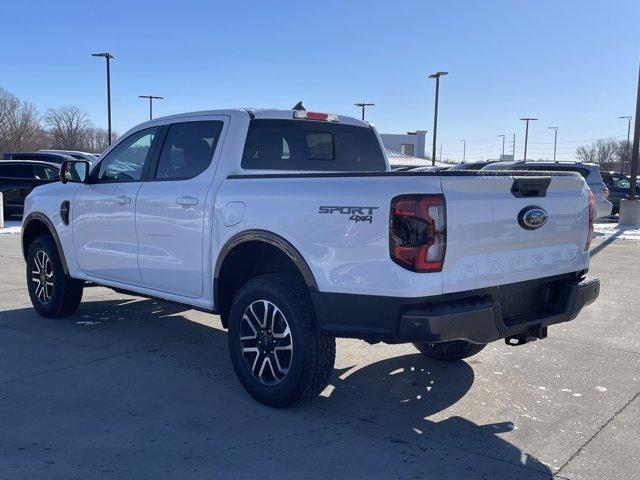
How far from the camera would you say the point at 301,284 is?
159 inches

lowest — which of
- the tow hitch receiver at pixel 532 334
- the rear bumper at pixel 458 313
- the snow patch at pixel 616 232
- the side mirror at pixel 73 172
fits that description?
the snow patch at pixel 616 232

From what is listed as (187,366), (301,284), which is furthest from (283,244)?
(187,366)

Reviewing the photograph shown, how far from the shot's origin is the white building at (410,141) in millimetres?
75750

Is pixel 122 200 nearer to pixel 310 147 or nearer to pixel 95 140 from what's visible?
pixel 310 147

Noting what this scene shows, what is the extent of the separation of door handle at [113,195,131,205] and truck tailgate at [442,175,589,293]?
9.70 ft

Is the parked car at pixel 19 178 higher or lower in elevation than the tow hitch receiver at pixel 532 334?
higher

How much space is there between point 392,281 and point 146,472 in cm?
161

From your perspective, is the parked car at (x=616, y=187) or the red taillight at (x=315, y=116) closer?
the red taillight at (x=315, y=116)

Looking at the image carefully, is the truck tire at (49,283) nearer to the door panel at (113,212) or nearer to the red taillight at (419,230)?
the door panel at (113,212)

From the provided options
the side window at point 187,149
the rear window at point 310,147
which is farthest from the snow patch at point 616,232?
the side window at point 187,149

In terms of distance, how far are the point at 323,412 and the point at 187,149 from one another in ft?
7.60

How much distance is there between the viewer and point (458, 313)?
11.2 feet

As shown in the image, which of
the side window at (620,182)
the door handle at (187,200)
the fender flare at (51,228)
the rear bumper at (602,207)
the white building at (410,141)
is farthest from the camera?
the white building at (410,141)

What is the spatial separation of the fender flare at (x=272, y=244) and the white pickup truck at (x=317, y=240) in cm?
1
